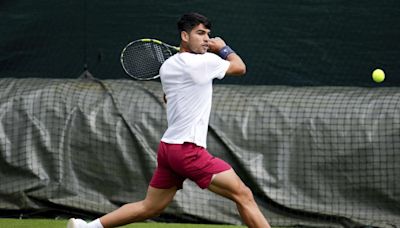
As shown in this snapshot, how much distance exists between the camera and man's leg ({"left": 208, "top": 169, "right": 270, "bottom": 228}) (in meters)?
5.43

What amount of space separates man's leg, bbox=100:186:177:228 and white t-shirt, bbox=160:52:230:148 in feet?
1.09

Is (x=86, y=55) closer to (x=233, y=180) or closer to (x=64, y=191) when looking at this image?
(x=64, y=191)

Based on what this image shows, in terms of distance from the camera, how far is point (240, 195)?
5473mm

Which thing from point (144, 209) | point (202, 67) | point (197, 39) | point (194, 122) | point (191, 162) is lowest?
point (144, 209)

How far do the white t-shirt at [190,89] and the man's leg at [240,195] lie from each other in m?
0.24

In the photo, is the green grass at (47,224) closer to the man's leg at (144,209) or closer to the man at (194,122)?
the man's leg at (144,209)

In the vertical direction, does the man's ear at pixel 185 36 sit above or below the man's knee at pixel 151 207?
above

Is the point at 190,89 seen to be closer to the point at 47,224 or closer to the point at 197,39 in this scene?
the point at 197,39

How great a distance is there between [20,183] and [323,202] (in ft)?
7.97

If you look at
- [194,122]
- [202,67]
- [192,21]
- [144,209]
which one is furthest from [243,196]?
[192,21]

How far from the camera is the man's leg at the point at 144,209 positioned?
18.6 feet

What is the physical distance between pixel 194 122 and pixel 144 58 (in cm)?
96

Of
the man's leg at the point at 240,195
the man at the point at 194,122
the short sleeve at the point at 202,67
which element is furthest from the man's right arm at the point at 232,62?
the man's leg at the point at 240,195

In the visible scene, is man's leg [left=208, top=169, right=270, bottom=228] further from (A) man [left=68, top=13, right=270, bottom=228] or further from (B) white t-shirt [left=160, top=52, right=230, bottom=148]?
(B) white t-shirt [left=160, top=52, right=230, bottom=148]
